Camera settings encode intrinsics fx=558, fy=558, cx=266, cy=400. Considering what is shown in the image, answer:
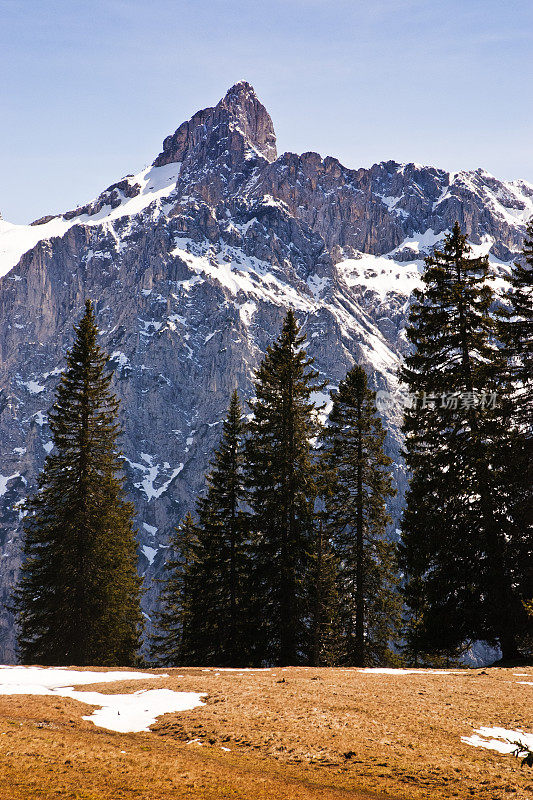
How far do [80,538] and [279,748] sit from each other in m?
17.2

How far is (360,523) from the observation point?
22328mm

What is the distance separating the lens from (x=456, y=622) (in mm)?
16922

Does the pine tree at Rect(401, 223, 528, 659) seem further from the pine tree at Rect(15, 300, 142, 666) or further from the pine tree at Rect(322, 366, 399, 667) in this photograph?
the pine tree at Rect(15, 300, 142, 666)

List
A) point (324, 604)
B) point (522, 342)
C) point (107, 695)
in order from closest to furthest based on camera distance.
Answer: point (107, 695) < point (522, 342) < point (324, 604)

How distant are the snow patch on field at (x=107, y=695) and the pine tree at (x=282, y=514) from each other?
853cm

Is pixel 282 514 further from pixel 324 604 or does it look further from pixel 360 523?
pixel 324 604

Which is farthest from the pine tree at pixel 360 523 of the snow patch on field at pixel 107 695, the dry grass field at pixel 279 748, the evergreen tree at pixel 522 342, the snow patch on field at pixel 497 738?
the snow patch on field at pixel 497 738

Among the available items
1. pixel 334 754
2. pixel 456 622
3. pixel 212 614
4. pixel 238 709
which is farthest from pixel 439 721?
pixel 212 614

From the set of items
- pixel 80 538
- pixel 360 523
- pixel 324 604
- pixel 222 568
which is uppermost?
pixel 360 523

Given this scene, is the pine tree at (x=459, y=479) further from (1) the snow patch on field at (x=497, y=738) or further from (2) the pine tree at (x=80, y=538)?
(2) the pine tree at (x=80, y=538)

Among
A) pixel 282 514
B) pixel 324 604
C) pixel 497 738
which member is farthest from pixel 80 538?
pixel 497 738

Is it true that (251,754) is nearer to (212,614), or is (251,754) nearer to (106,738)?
(106,738)

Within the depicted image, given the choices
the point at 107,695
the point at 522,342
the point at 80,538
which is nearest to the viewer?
the point at 107,695

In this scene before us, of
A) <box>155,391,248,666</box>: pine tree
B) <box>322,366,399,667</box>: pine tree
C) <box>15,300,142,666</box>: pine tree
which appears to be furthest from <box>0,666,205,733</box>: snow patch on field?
<box>322,366,399,667</box>: pine tree
